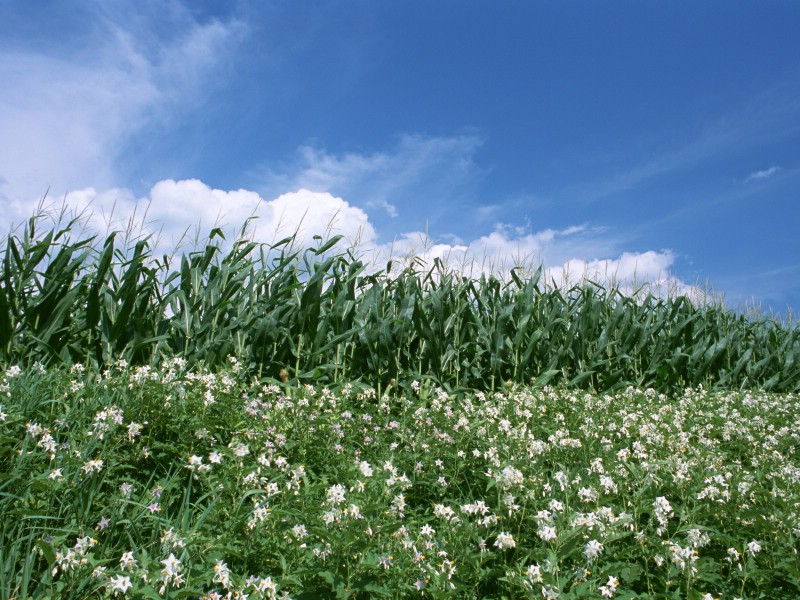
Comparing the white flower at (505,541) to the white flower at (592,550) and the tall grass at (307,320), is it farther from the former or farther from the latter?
the tall grass at (307,320)

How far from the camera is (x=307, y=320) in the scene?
6781mm

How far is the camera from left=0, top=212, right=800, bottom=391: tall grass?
5988mm

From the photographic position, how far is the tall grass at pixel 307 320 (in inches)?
236

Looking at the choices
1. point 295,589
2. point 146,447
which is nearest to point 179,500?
point 146,447

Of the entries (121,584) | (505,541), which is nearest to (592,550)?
(505,541)

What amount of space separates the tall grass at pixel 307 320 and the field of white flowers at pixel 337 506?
130cm

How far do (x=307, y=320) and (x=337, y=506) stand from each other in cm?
413

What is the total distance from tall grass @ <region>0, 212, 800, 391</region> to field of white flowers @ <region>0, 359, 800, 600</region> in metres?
1.30

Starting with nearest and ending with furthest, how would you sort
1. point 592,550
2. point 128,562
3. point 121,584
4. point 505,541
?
point 121,584 < point 128,562 < point 592,550 < point 505,541

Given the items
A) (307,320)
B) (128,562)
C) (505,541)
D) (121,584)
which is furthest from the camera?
(307,320)

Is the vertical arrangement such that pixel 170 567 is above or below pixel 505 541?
below

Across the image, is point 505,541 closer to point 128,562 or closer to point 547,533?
point 547,533

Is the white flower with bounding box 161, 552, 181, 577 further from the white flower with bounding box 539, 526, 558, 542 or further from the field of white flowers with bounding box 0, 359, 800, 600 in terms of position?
the white flower with bounding box 539, 526, 558, 542

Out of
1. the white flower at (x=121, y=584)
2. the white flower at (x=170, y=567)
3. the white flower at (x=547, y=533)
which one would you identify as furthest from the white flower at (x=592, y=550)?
the white flower at (x=121, y=584)
